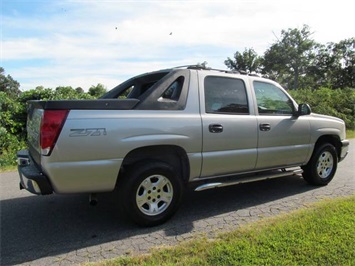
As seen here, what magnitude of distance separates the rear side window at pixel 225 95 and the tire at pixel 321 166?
5.84 feet

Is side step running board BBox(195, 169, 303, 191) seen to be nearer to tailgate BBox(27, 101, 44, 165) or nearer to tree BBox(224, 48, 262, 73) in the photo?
tailgate BBox(27, 101, 44, 165)

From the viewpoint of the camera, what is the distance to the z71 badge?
320 centimetres

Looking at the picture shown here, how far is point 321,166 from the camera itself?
5.53 metres

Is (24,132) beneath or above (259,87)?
beneath

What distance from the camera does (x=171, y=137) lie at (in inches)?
147

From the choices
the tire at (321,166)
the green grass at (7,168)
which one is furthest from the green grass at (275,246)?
the green grass at (7,168)

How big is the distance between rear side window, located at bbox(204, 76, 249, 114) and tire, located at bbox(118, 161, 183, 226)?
3.36 ft

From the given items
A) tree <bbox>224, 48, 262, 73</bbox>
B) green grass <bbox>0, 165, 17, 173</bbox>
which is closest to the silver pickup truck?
green grass <bbox>0, 165, 17, 173</bbox>

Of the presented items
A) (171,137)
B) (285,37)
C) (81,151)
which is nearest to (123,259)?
(81,151)

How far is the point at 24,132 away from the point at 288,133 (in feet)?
22.1

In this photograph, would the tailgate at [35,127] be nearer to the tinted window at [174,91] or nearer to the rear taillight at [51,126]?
the rear taillight at [51,126]

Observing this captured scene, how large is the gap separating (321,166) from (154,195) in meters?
3.30

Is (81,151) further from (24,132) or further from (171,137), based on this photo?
(24,132)

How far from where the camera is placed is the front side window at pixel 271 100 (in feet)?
15.5
